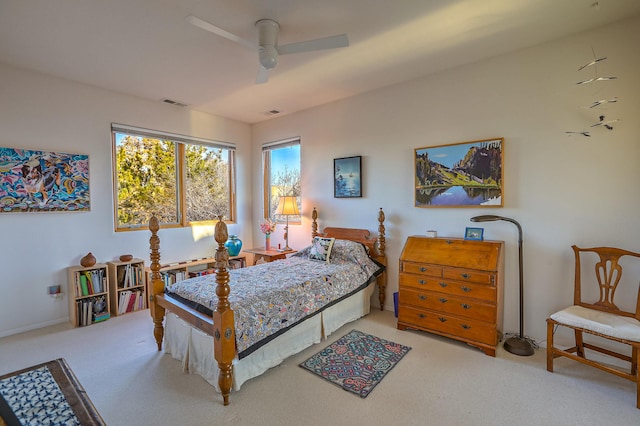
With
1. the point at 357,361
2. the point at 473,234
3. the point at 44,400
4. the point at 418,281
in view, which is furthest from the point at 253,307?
the point at 473,234

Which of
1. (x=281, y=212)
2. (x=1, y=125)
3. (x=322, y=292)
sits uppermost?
(x=1, y=125)

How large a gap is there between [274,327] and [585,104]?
11.0ft

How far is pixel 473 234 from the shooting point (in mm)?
2998

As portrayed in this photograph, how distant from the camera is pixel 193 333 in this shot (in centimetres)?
241

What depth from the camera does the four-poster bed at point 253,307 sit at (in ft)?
6.75

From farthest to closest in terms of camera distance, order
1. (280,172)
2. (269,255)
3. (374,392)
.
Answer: (280,172), (269,255), (374,392)

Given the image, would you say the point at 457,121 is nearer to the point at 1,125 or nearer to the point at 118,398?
the point at 118,398

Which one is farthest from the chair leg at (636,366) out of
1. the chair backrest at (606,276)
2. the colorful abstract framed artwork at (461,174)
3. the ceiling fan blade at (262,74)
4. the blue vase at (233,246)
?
the blue vase at (233,246)

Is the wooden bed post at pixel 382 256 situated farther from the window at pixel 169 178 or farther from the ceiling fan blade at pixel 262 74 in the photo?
the window at pixel 169 178

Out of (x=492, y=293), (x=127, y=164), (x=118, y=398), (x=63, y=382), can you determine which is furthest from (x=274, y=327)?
(x=127, y=164)

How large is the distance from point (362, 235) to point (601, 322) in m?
2.40

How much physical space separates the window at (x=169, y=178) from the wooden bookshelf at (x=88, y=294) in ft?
2.34

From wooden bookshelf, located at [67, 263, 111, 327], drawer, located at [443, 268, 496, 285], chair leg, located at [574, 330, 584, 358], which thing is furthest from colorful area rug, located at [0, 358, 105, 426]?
chair leg, located at [574, 330, 584, 358]

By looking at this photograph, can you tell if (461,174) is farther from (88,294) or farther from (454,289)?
(88,294)
